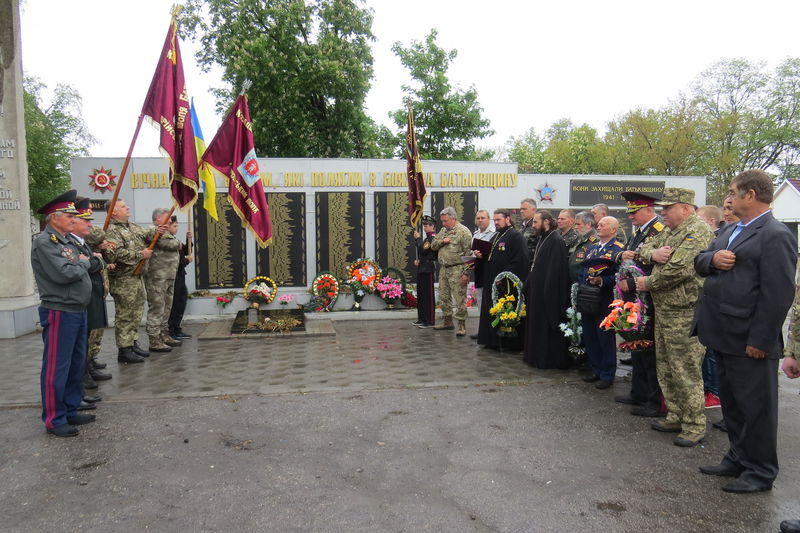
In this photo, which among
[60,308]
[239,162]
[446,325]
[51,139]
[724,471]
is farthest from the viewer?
[51,139]

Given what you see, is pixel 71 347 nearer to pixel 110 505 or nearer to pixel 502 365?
pixel 110 505

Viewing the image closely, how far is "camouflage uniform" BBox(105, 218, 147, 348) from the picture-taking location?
268 inches

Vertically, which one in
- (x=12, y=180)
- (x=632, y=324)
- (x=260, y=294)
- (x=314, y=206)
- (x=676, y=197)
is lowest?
(x=260, y=294)

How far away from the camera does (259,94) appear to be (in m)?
22.1

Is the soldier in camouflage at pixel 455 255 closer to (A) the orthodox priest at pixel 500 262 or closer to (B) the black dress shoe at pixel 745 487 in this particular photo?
(A) the orthodox priest at pixel 500 262

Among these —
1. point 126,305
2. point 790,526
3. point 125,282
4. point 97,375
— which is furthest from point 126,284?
point 790,526

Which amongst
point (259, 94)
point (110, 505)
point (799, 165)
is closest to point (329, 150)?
point (259, 94)

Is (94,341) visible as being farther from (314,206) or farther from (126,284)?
(314,206)

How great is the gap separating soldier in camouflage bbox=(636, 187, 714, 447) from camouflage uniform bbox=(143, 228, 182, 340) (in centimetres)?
625

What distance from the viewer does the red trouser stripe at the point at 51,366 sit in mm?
4516

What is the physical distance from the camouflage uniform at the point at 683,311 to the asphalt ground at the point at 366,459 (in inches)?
12.4

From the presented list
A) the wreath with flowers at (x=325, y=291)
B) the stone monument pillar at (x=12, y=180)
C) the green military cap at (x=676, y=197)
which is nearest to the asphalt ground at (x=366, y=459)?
the green military cap at (x=676, y=197)

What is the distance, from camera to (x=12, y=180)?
927cm

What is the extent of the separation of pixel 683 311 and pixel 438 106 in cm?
2227
